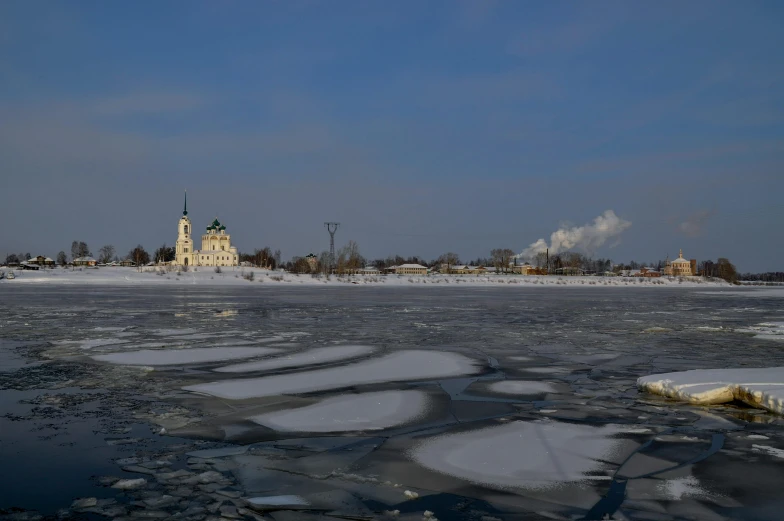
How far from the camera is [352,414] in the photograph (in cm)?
638

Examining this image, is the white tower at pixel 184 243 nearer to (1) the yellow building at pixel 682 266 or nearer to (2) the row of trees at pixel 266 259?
(2) the row of trees at pixel 266 259

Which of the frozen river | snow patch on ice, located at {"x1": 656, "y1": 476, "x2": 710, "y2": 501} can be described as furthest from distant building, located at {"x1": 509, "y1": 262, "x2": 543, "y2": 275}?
snow patch on ice, located at {"x1": 656, "y1": 476, "x2": 710, "y2": 501}

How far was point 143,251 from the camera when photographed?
158 meters

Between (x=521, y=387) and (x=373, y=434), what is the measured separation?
301 centimetres

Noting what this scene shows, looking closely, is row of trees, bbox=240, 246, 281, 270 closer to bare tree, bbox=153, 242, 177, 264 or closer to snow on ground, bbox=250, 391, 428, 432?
bare tree, bbox=153, 242, 177, 264

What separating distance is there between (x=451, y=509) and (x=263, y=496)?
4.02ft

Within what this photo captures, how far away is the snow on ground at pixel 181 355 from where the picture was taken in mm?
9898

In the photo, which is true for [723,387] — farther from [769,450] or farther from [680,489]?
[680,489]

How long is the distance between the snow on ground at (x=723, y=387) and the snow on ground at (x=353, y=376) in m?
2.70

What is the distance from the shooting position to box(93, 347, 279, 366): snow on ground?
9898mm

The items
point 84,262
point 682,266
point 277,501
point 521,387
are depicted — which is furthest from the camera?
point 682,266

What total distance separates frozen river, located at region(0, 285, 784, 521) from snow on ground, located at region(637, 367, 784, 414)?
223 millimetres

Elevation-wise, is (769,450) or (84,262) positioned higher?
(84,262)

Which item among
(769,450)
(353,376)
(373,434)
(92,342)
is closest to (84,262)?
(92,342)
